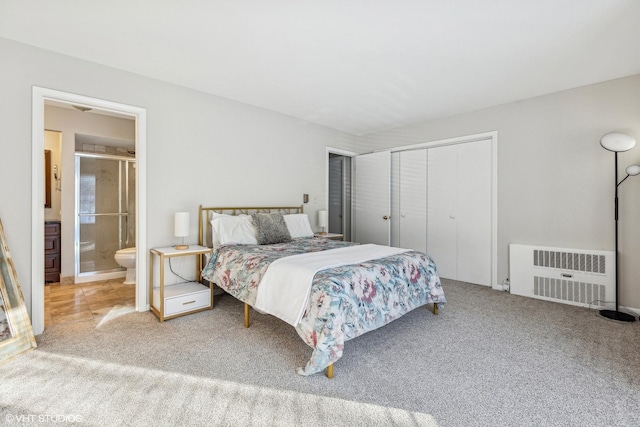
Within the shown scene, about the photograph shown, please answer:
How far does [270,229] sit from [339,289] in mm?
1739

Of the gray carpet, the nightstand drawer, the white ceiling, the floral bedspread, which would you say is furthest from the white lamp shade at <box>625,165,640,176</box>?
the nightstand drawer

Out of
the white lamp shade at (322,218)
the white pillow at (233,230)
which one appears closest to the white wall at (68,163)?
the white pillow at (233,230)

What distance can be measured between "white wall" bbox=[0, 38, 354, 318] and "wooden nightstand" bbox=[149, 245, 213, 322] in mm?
363

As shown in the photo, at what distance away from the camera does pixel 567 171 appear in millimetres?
3564

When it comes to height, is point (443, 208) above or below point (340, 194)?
below

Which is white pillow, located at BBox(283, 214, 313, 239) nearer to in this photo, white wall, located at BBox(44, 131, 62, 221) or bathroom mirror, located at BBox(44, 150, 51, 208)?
white wall, located at BBox(44, 131, 62, 221)

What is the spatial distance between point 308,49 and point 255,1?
2.29 ft

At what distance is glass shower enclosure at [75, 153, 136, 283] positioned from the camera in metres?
4.43

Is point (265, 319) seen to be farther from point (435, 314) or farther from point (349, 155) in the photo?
point (349, 155)

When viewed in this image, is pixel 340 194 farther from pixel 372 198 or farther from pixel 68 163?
pixel 68 163

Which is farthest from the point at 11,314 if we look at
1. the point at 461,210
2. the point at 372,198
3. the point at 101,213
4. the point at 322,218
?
the point at 461,210

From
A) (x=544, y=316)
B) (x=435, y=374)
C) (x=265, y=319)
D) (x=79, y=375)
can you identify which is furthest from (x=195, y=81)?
(x=544, y=316)

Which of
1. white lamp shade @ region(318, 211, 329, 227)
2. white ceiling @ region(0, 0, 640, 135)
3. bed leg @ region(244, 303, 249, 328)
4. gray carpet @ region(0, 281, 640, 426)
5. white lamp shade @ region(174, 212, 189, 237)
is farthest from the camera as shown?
white lamp shade @ region(318, 211, 329, 227)

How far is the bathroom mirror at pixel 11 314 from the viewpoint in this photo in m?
2.21
